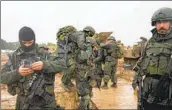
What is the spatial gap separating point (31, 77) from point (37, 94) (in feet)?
0.74

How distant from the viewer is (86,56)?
846 centimetres

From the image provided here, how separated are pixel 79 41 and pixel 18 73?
344cm

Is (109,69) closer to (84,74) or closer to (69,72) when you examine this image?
(69,72)

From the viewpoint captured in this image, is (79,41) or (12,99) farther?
(12,99)

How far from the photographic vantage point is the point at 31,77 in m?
5.01

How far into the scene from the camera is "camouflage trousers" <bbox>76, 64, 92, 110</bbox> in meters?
8.44

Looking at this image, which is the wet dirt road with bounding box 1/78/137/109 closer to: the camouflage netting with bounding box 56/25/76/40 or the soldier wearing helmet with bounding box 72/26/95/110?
the soldier wearing helmet with bounding box 72/26/95/110

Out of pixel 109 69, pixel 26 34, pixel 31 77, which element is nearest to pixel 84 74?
pixel 31 77

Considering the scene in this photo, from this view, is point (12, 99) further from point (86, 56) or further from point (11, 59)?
point (11, 59)

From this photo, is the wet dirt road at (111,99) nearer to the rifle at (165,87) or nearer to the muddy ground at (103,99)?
the muddy ground at (103,99)

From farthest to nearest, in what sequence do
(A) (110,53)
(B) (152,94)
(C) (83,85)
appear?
(A) (110,53) < (C) (83,85) < (B) (152,94)

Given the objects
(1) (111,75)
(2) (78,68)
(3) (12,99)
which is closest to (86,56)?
(2) (78,68)

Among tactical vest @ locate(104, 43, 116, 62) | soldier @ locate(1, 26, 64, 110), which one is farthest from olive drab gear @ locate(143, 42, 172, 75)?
tactical vest @ locate(104, 43, 116, 62)

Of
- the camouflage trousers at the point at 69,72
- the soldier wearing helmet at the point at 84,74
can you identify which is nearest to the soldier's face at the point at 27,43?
the soldier wearing helmet at the point at 84,74
